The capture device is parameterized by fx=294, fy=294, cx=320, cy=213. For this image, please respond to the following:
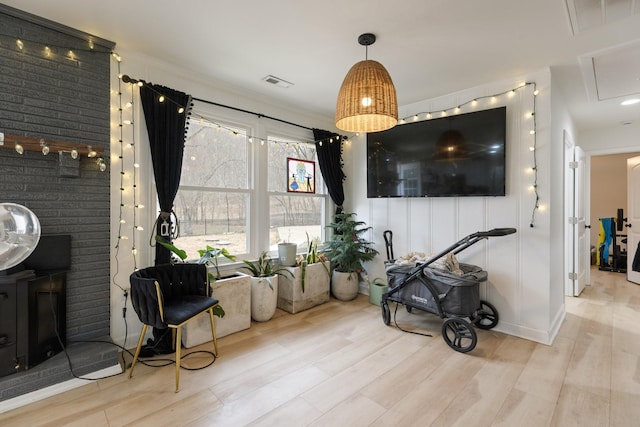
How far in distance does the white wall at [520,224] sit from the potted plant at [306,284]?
4.57ft

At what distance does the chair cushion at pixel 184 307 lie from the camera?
2.10 meters

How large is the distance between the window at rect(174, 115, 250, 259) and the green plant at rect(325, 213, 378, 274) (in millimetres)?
1204

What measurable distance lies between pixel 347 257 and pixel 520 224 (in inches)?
77.7

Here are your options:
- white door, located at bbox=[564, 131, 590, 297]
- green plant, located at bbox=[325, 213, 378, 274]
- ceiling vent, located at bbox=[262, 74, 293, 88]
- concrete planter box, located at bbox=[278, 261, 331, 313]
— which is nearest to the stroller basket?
green plant, located at bbox=[325, 213, 378, 274]

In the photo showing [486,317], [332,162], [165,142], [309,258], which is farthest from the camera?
[332,162]

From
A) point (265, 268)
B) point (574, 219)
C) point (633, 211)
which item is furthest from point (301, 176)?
point (633, 211)

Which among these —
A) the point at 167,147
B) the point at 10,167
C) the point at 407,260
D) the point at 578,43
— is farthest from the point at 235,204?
the point at 578,43

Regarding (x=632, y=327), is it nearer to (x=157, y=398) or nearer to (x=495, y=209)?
(x=495, y=209)

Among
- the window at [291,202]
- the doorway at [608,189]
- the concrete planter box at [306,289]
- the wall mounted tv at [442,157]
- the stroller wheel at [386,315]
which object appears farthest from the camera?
the doorway at [608,189]

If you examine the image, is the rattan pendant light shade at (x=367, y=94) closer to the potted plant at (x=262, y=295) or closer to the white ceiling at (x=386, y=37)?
the white ceiling at (x=386, y=37)

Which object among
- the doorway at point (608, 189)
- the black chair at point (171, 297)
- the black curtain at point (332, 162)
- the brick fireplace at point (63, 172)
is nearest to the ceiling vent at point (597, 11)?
the black curtain at point (332, 162)

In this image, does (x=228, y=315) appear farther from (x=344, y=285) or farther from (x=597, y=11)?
(x=597, y=11)

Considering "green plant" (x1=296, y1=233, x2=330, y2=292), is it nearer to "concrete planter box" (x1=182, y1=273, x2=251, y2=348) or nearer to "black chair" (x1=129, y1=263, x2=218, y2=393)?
"concrete planter box" (x1=182, y1=273, x2=251, y2=348)

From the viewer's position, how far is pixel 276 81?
124 inches
